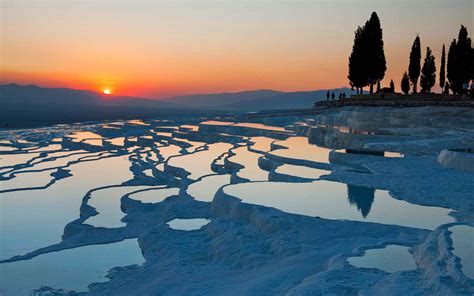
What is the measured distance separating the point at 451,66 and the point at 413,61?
5.68m

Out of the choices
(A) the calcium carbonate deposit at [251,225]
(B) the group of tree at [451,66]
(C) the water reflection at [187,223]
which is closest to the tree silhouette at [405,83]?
(B) the group of tree at [451,66]

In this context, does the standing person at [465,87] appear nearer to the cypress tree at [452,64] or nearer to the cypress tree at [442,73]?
the cypress tree at [452,64]

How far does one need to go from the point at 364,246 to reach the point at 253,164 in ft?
33.7

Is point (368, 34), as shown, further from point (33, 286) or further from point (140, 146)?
point (33, 286)

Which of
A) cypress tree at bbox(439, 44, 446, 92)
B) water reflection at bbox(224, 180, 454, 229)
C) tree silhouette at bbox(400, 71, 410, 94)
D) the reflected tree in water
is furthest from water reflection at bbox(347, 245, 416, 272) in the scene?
tree silhouette at bbox(400, 71, 410, 94)

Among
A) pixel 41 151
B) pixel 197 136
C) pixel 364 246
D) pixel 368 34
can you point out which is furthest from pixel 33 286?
pixel 368 34

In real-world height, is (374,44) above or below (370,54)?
above

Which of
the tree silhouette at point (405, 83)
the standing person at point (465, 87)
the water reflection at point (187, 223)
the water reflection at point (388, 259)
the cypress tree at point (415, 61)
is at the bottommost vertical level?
the water reflection at point (187, 223)

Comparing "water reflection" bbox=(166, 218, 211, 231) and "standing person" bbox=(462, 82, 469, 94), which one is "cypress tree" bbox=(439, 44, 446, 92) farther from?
"water reflection" bbox=(166, 218, 211, 231)

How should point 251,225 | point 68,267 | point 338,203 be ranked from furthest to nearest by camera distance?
point 338,203 < point 251,225 < point 68,267

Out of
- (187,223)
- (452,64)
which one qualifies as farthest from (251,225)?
(452,64)

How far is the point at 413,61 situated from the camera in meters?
54.0

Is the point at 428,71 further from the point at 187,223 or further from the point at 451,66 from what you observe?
the point at 187,223

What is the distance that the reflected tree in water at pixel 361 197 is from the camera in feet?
34.2
